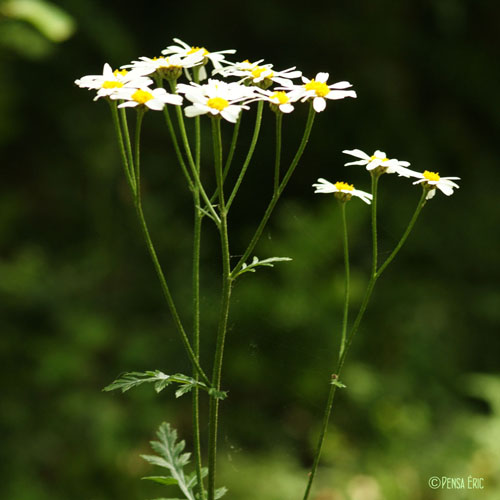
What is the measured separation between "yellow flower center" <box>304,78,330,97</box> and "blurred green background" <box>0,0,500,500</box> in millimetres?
1304

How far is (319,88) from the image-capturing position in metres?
0.88

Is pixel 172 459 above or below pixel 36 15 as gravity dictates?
below

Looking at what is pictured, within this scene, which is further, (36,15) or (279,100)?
(36,15)

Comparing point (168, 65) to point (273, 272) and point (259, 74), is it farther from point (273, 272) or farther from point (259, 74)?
point (273, 272)

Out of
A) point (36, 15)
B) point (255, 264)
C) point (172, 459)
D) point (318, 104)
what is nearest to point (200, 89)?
point (318, 104)

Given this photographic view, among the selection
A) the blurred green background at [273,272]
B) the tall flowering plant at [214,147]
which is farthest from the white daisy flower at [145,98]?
the blurred green background at [273,272]

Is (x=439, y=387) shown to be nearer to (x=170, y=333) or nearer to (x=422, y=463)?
(x=422, y=463)

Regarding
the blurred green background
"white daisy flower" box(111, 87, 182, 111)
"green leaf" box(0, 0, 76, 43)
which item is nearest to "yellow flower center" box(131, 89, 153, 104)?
"white daisy flower" box(111, 87, 182, 111)

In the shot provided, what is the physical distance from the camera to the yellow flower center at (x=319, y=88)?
88cm

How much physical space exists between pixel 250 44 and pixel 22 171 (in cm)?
151

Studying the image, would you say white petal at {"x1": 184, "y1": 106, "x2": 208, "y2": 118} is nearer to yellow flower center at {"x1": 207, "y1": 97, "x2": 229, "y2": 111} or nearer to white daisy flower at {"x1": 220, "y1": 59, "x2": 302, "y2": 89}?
yellow flower center at {"x1": 207, "y1": 97, "x2": 229, "y2": 111}

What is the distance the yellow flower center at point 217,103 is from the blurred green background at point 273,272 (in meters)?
1.40

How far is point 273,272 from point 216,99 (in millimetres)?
2340

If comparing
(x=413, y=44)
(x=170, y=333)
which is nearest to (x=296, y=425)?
(x=170, y=333)
